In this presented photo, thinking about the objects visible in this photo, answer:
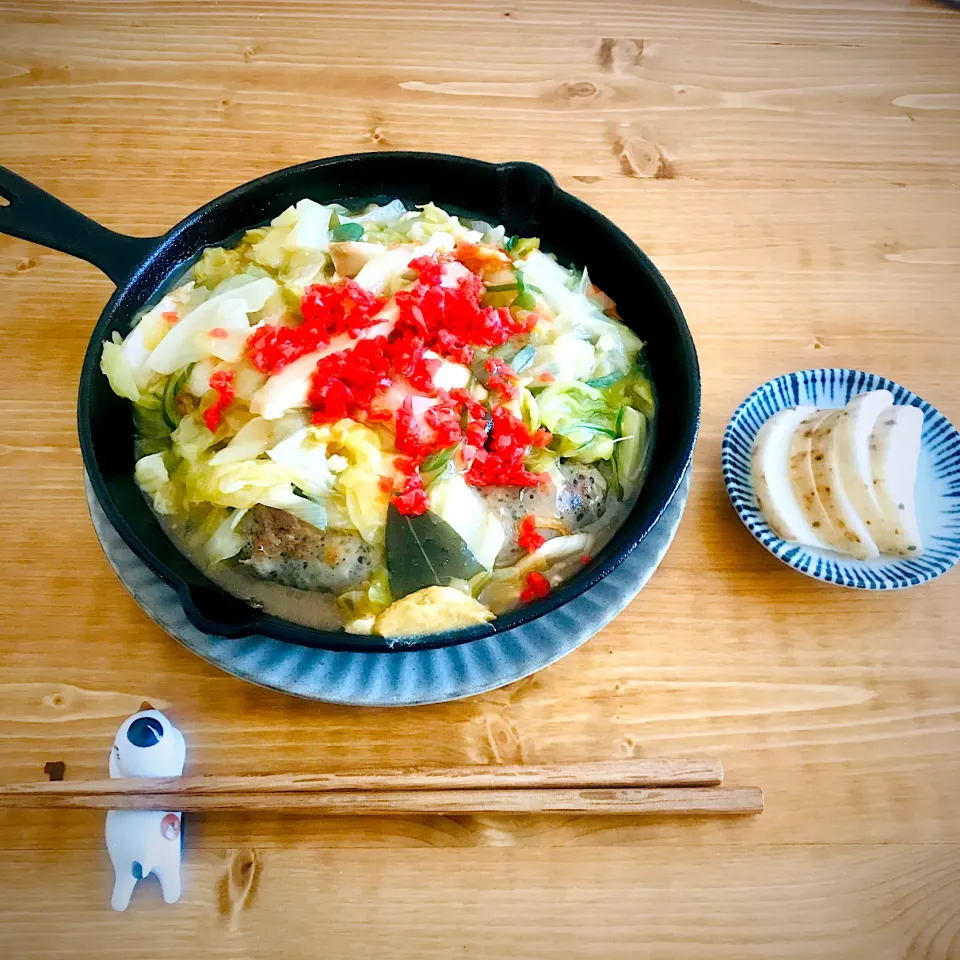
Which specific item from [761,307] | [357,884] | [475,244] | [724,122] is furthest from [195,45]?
[357,884]

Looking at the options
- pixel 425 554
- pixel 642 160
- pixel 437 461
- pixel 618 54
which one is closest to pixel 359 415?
pixel 437 461

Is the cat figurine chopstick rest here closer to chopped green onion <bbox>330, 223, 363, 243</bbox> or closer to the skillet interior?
the skillet interior

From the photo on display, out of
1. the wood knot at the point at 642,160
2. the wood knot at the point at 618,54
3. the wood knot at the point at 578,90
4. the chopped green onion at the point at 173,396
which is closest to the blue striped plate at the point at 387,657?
the chopped green onion at the point at 173,396

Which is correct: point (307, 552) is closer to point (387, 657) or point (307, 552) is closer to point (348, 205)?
point (387, 657)

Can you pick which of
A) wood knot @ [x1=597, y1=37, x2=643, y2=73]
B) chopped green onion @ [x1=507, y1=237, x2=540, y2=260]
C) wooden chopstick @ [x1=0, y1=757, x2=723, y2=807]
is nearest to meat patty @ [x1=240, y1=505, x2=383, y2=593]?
wooden chopstick @ [x1=0, y1=757, x2=723, y2=807]

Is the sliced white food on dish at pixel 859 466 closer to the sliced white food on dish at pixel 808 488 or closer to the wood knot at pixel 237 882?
the sliced white food on dish at pixel 808 488
